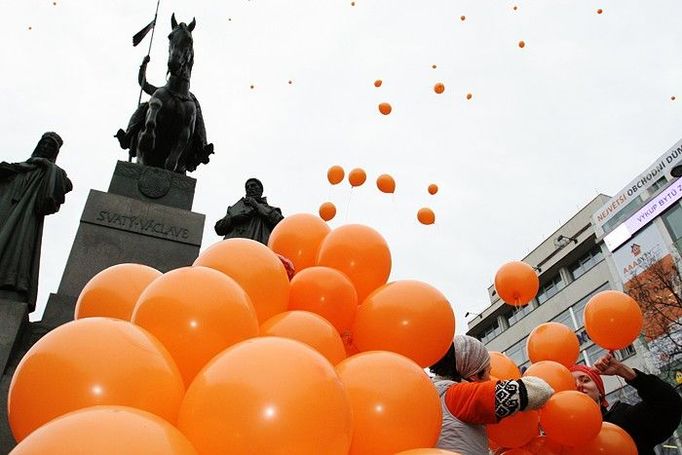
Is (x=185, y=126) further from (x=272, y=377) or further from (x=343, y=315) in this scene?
(x=272, y=377)

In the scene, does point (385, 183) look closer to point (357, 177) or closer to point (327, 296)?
point (357, 177)

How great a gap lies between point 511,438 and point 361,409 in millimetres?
1218

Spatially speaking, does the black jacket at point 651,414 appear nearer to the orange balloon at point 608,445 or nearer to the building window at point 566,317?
the orange balloon at point 608,445

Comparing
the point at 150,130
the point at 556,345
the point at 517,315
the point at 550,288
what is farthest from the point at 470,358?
the point at 517,315

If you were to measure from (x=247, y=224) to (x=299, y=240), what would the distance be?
292cm

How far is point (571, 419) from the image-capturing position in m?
2.82

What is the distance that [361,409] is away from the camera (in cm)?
200

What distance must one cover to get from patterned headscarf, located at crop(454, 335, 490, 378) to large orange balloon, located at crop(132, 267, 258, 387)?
1.27 metres

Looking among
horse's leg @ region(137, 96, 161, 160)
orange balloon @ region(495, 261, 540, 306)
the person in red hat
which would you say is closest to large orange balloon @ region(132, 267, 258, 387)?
the person in red hat

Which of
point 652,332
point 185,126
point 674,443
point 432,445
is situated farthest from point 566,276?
point 432,445

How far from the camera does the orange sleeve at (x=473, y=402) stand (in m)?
2.45

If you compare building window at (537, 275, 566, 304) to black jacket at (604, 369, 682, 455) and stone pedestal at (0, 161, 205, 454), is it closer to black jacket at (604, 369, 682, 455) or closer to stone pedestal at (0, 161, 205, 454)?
stone pedestal at (0, 161, 205, 454)

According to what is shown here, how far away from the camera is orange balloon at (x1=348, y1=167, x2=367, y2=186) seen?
7.53m

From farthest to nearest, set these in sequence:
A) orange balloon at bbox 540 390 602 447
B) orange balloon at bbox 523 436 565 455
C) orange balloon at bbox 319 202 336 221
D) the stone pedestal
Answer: orange balloon at bbox 319 202 336 221 < the stone pedestal < orange balloon at bbox 523 436 565 455 < orange balloon at bbox 540 390 602 447
